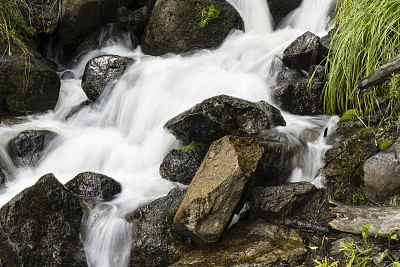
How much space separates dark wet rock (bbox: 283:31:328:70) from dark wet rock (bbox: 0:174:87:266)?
3.76 meters

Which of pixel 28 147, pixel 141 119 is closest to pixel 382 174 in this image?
pixel 141 119

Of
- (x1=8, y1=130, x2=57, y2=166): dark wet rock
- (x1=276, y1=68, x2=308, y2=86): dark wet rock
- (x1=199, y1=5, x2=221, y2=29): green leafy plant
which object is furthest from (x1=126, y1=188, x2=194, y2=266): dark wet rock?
(x1=199, y1=5, x2=221, y2=29): green leafy plant

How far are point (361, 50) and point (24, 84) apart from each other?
4.86 m

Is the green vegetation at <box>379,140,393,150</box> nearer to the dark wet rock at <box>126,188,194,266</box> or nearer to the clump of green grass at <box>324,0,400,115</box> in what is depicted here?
the clump of green grass at <box>324,0,400,115</box>

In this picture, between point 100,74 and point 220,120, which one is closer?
point 220,120

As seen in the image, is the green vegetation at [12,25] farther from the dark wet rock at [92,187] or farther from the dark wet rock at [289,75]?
the dark wet rock at [289,75]

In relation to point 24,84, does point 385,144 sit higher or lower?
lower

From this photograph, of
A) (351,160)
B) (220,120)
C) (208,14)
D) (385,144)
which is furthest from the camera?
(208,14)

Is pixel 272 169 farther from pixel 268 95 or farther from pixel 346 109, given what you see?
pixel 268 95

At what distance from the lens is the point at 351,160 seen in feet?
13.2

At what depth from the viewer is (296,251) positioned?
3.28 meters

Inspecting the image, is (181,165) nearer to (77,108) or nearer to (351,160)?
(351,160)

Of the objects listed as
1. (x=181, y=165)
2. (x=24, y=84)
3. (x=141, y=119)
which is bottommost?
(x=181, y=165)

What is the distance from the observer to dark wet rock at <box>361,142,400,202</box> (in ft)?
11.7
